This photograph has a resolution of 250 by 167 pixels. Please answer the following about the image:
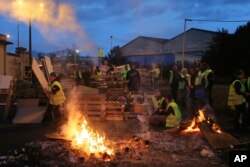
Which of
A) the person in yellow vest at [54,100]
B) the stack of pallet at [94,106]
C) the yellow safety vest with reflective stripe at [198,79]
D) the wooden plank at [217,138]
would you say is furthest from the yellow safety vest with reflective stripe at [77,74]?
the wooden plank at [217,138]

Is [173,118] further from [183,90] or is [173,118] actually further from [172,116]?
[183,90]

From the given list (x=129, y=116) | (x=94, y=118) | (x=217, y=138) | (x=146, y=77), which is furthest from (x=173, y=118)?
(x=146, y=77)

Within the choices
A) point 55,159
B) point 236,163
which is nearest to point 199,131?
point 55,159

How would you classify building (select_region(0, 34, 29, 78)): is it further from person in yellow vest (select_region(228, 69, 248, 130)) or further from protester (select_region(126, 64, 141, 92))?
person in yellow vest (select_region(228, 69, 248, 130))

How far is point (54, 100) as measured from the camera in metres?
16.1

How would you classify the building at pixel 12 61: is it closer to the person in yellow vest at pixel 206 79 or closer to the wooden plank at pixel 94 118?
the wooden plank at pixel 94 118

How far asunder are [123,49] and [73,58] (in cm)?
2561

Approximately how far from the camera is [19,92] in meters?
17.9

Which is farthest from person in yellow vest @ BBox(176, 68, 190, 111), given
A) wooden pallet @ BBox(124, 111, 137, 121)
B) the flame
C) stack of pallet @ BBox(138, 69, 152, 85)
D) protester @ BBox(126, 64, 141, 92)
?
stack of pallet @ BBox(138, 69, 152, 85)

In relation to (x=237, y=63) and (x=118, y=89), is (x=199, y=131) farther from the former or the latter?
(x=237, y=63)

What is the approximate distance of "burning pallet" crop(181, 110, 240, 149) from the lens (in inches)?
429

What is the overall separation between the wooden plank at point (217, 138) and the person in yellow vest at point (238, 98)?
2496 mm

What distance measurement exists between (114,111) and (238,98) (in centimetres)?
501

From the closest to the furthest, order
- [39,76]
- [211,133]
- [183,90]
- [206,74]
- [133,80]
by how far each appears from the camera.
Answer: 1. [211,133]
2. [206,74]
3. [39,76]
4. [133,80]
5. [183,90]
